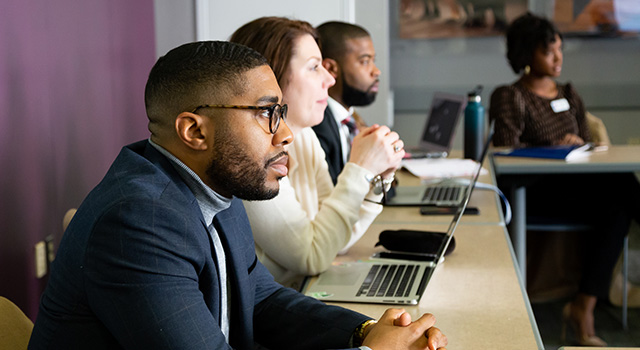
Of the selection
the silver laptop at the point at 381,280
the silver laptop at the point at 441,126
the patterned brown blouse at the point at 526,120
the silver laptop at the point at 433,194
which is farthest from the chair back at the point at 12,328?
the patterned brown blouse at the point at 526,120

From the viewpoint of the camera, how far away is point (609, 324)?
313cm

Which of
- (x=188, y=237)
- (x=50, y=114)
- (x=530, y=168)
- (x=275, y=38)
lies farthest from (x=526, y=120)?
(x=188, y=237)

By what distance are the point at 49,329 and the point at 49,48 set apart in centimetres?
160

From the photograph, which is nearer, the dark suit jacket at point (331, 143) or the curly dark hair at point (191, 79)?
the curly dark hair at point (191, 79)

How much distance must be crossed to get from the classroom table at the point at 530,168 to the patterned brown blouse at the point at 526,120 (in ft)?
1.35

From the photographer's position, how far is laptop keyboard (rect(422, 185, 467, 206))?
2.28 m

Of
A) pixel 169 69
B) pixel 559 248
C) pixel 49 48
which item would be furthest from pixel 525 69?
pixel 169 69

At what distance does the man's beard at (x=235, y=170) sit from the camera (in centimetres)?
104

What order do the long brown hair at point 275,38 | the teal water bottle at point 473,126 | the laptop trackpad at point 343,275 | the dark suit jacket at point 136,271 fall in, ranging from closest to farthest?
the dark suit jacket at point 136,271
the laptop trackpad at point 343,275
the long brown hair at point 275,38
the teal water bottle at point 473,126

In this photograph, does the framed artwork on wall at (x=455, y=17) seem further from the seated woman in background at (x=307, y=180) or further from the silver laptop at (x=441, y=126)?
the seated woman in background at (x=307, y=180)

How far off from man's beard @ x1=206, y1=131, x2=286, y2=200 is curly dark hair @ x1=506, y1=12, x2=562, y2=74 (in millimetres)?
2762

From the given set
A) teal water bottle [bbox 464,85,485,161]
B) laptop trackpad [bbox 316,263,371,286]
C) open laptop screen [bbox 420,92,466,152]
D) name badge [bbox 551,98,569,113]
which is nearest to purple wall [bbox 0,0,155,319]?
laptop trackpad [bbox 316,263,371,286]

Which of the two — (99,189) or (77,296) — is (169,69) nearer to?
(99,189)

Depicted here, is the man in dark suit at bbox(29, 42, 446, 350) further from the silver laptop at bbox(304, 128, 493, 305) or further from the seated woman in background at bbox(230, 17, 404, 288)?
the seated woman in background at bbox(230, 17, 404, 288)
